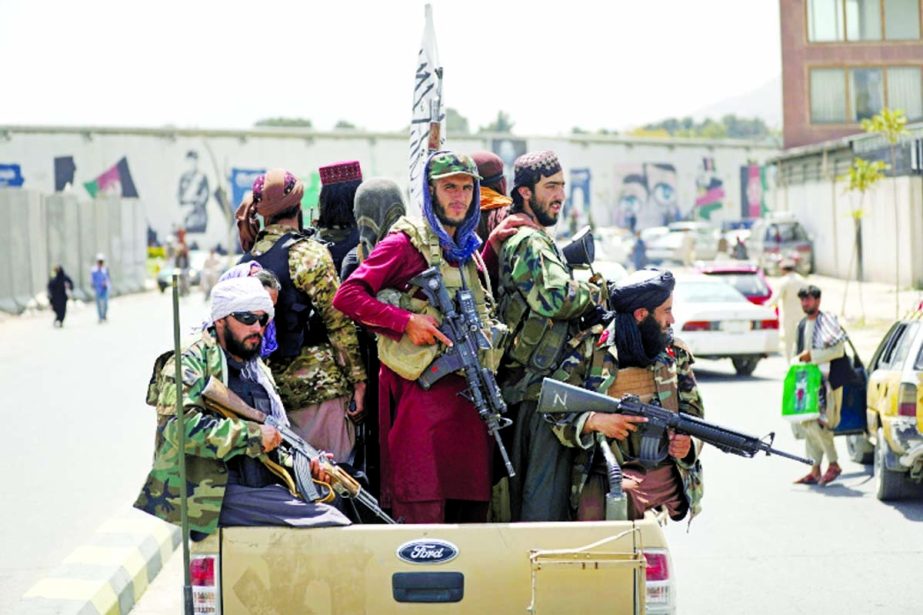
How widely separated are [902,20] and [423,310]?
53079 mm

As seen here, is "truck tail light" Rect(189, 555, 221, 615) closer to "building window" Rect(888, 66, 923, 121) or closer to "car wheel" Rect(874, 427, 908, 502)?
"car wheel" Rect(874, 427, 908, 502)

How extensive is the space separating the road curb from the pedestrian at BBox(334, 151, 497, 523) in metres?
2.76

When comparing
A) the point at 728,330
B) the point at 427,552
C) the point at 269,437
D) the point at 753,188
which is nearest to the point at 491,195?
the point at 269,437

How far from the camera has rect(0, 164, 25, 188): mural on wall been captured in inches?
2827

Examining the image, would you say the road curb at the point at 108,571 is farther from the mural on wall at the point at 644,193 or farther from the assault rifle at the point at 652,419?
the mural on wall at the point at 644,193

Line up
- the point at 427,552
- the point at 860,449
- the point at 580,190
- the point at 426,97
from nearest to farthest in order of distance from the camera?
the point at 427,552
the point at 426,97
the point at 860,449
the point at 580,190

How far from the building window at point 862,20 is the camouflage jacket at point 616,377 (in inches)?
2018

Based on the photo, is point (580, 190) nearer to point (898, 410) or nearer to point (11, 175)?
point (11, 175)

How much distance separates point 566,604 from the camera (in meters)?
4.62

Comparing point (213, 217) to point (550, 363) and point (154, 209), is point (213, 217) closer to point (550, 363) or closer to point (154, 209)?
point (154, 209)

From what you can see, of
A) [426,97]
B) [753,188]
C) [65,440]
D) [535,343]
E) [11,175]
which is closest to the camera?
[535,343]

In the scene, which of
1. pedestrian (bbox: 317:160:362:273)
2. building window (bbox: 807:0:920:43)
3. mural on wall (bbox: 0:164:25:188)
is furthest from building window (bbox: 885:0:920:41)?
pedestrian (bbox: 317:160:362:273)

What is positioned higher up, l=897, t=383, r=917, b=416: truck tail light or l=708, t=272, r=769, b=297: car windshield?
l=708, t=272, r=769, b=297: car windshield

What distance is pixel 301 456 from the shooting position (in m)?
5.21
